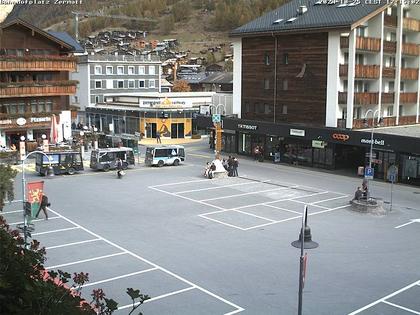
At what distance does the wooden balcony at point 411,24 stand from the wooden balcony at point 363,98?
7756 mm

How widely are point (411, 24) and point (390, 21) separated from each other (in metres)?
3.44

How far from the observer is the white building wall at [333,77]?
48.8 m

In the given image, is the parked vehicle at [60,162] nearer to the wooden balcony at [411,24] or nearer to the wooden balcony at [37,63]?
the wooden balcony at [37,63]

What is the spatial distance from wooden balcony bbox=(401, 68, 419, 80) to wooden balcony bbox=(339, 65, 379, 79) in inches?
190

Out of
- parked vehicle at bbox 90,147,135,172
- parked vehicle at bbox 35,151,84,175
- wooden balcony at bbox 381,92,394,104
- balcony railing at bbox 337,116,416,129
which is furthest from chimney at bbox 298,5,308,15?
parked vehicle at bbox 35,151,84,175

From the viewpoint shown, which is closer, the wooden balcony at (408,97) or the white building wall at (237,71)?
the wooden balcony at (408,97)

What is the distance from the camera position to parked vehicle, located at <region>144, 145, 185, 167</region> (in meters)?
50.3

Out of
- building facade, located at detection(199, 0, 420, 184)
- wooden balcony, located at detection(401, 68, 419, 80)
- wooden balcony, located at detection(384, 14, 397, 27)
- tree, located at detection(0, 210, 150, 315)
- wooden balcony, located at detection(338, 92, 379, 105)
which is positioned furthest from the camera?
wooden balcony, located at detection(401, 68, 419, 80)

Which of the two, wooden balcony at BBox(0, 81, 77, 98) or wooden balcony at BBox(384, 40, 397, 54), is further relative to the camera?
wooden balcony at BBox(0, 81, 77, 98)

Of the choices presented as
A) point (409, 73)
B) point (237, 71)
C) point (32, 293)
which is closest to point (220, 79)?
point (237, 71)

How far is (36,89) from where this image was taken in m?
59.4

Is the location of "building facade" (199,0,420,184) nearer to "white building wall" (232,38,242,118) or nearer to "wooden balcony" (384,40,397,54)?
Answer: "wooden balcony" (384,40,397,54)

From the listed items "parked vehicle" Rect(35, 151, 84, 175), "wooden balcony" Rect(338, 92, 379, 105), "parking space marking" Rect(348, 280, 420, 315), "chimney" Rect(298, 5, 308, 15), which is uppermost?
"chimney" Rect(298, 5, 308, 15)

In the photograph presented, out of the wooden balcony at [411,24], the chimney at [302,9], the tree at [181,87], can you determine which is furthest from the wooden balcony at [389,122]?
the tree at [181,87]
